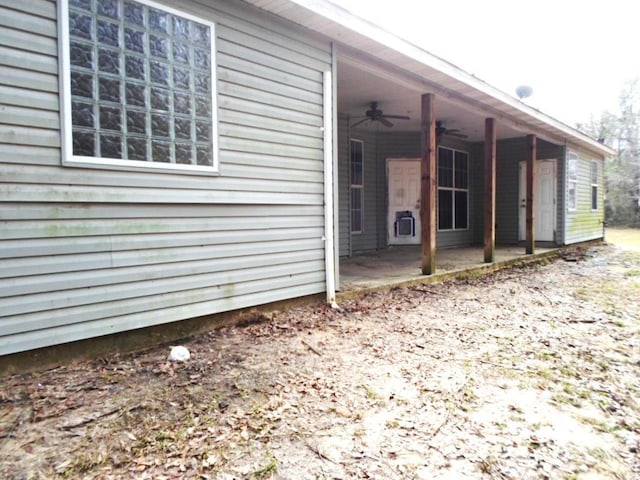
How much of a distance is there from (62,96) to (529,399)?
10.8 feet

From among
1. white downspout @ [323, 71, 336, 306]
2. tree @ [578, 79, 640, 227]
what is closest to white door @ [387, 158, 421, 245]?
white downspout @ [323, 71, 336, 306]

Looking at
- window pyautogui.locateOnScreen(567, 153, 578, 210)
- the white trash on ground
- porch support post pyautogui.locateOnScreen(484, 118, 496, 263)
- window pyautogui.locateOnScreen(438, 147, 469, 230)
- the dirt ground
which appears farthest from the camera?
window pyautogui.locateOnScreen(567, 153, 578, 210)

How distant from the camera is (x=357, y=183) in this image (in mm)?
7969

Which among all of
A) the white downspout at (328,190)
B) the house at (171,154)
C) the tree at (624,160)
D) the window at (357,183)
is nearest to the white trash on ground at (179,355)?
the house at (171,154)

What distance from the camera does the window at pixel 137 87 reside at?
250 centimetres

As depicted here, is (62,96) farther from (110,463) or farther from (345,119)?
(345,119)

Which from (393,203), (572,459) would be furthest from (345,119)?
(572,459)

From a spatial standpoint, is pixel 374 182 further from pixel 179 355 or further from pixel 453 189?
pixel 179 355

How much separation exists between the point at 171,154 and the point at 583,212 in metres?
11.6

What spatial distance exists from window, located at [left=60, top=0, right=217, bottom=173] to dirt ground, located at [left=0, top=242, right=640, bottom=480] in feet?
4.59

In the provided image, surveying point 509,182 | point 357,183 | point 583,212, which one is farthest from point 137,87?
point 583,212

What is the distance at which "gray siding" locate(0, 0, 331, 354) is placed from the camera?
7.58 feet

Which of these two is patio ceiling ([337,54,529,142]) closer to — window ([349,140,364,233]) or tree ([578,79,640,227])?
window ([349,140,364,233])

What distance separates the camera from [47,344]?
94.7 inches
